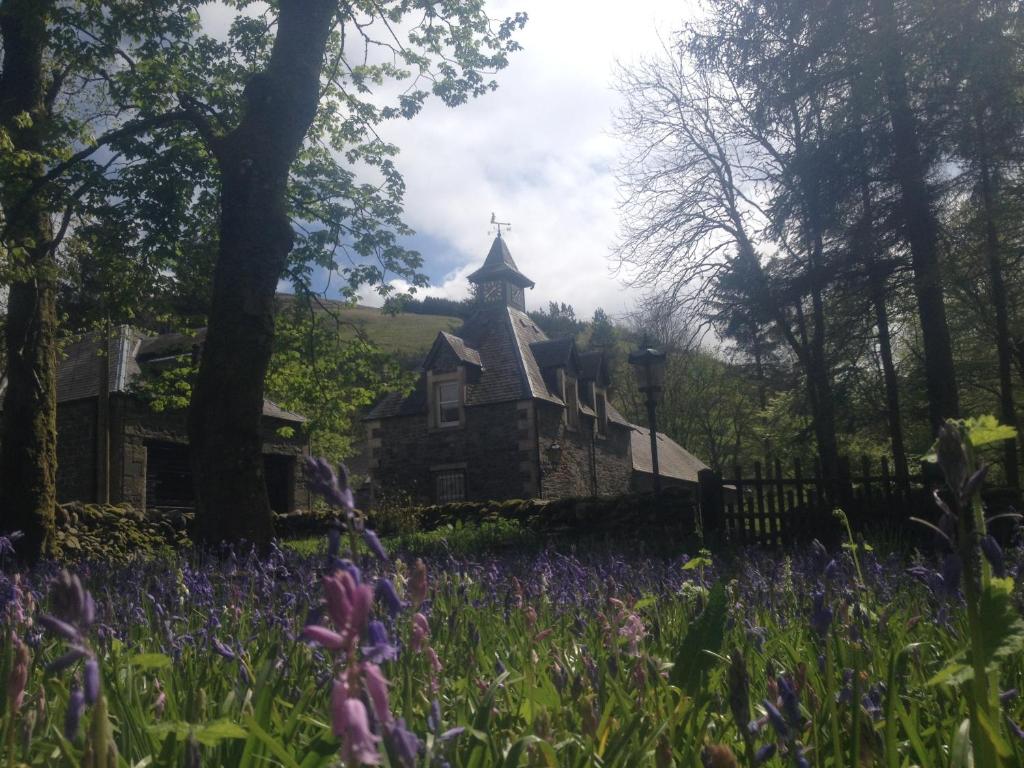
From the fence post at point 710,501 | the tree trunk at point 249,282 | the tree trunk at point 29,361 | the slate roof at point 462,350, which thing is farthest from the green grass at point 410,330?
the tree trunk at point 249,282

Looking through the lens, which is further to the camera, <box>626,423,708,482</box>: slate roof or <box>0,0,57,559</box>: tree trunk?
<box>626,423,708,482</box>: slate roof

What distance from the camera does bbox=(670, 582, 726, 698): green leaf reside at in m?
2.08

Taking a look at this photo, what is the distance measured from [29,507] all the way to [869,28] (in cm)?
1734

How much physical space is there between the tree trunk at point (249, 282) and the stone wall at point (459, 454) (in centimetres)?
2204

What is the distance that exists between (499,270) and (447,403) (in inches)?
440

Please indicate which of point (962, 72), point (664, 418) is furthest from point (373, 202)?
point (664, 418)

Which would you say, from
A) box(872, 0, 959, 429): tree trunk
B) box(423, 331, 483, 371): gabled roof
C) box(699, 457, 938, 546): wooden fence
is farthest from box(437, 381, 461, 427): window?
box(872, 0, 959, 429): tree trunk

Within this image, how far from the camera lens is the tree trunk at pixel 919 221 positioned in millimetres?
15672

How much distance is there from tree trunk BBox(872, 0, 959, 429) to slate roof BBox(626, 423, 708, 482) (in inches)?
990

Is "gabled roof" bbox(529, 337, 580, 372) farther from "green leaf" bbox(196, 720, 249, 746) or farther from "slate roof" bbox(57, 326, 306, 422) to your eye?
"green leaf" bbox(196, 720, 249, 746)

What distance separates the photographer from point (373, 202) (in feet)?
57.3

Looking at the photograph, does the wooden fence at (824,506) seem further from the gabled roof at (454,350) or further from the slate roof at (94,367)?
the slate roof at (94,367)

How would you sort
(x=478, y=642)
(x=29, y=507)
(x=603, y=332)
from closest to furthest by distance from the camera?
(x=478, y=642) < (x=29, y=507) < (x=603, y=332)

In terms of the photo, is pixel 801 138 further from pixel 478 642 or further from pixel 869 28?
pixel 478 642
